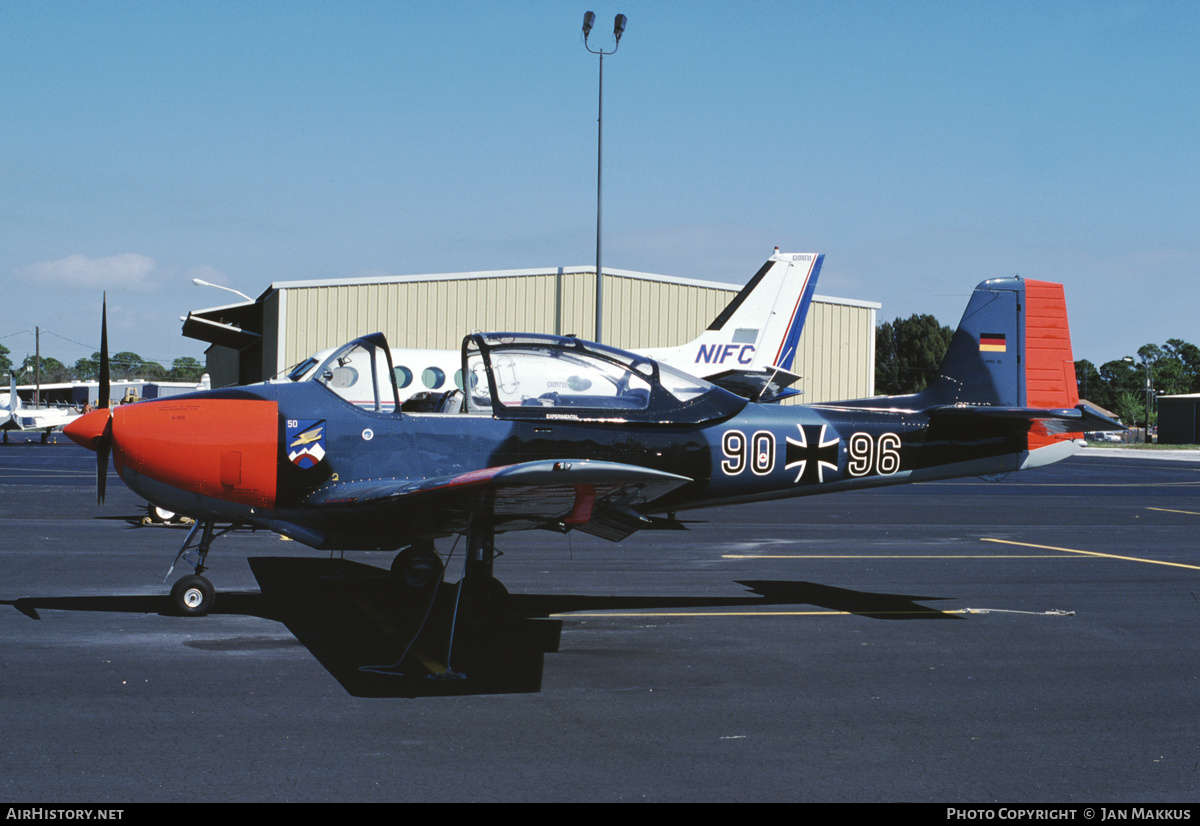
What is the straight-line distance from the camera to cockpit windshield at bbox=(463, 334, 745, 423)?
304 inches

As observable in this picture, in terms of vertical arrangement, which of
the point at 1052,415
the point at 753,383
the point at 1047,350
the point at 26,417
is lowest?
the point at 26,417

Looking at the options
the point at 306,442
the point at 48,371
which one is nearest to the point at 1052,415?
the point at 306,442

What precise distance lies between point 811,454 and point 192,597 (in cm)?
521

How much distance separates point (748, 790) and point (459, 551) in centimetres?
829

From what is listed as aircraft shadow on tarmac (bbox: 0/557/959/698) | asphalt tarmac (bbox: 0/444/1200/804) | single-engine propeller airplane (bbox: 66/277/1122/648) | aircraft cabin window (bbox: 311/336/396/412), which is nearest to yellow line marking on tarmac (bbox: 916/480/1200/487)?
asphalt tarmac (bbox: 0/444/1200/804)

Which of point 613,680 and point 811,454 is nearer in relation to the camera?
point 613,680

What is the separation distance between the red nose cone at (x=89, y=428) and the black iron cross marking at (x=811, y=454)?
5.38 meters

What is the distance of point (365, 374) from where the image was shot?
766 cm

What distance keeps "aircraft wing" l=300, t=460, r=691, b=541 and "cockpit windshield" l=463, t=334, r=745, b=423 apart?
0.90 meters

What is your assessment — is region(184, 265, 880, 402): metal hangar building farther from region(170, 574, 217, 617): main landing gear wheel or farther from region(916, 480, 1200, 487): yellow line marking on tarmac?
region(170, 574, 217, 617): main landing gear wheel

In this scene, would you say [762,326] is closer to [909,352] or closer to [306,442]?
[306,442]
